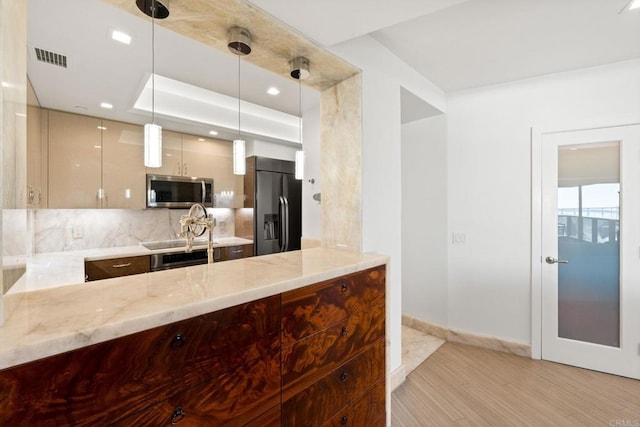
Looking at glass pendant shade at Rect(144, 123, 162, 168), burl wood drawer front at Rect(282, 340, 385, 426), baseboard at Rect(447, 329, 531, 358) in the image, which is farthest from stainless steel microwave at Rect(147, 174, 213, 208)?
baseboard at Rect(447, 329, 531, 358)

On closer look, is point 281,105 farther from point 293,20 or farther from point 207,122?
point 293,20

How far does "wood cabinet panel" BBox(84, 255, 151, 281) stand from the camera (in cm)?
300

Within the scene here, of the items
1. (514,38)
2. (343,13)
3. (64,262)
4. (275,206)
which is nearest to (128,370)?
(343,13)

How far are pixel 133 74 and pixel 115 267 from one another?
1963 mm

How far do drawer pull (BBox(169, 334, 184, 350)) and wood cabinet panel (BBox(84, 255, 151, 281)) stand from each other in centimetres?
275

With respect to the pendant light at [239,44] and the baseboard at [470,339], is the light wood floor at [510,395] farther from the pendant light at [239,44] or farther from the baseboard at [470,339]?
the pendant light at [239,44]

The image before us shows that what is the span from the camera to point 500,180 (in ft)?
9.68

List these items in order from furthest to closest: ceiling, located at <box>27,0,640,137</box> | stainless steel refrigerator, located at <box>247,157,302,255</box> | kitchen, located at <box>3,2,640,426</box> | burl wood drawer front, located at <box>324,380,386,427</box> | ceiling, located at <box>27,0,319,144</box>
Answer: stainless steel refrigerator, located at <box>247,157,302,255</box>
kitchen, located at <box>3,2,640,426</box>
ceiling, located at <box>27,0,319,144</box>
ceiling, located at <box>27,0,640,137</box>
burl wood drawer front, located at <box>324,380,386,427</box>

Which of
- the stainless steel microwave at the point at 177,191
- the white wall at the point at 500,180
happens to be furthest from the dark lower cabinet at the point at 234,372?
the stainless steel microwave at the point at 177,191

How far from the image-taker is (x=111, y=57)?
2152 mm

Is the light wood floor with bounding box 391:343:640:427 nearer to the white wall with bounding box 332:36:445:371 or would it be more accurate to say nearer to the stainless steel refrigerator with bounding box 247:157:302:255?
the white wall with bounding box 332:36:445:371

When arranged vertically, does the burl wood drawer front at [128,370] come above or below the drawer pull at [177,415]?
above

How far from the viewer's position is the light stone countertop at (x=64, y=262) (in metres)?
1.89

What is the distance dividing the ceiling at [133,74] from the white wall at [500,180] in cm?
173
